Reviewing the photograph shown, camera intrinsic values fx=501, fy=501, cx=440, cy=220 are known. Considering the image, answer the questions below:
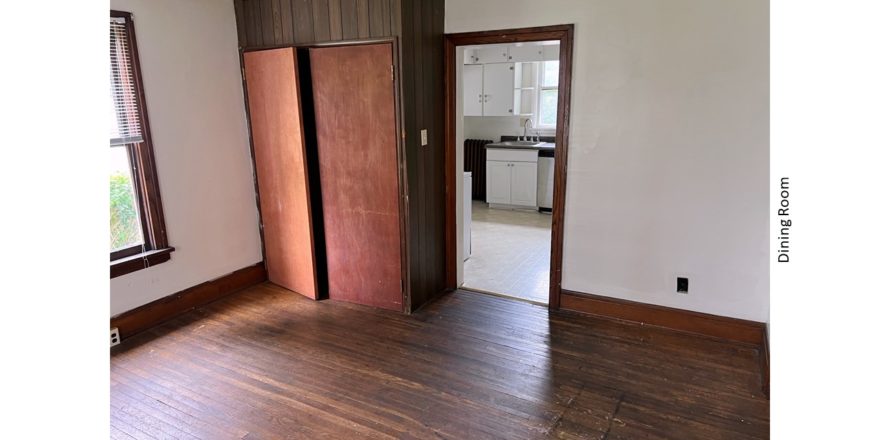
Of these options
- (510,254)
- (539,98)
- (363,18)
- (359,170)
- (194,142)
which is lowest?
(510,254)

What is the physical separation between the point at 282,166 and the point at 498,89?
4.04m

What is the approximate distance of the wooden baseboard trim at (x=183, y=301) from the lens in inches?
130

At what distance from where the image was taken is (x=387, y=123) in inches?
131

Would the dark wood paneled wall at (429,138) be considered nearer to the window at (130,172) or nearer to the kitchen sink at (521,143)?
the window at (130,172)

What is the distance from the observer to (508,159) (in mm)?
6824

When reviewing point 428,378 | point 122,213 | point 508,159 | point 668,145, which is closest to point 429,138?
point 668,145

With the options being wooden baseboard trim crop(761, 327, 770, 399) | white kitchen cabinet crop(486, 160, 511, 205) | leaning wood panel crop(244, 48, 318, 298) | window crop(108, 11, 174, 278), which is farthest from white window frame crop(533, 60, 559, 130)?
window crop(108, 11, 174, 278)

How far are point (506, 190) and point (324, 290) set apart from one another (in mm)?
3605

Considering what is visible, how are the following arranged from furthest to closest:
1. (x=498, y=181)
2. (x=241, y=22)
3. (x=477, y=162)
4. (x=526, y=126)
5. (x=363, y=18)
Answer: (x=477, y=162) < (x=526, y=126) < (x=498, y=181) < (x=241, y=22) < (x=363, y=18)

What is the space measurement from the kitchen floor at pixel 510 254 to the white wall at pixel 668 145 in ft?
2.50

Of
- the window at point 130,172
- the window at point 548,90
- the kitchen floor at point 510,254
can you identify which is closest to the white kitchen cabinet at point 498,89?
the window at point 548,90

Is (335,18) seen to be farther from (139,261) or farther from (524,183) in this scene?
(524,183)
